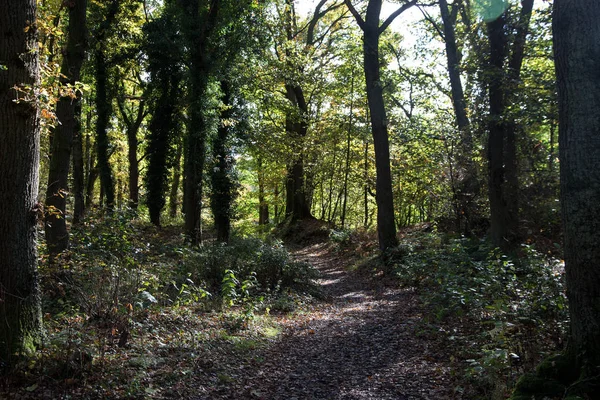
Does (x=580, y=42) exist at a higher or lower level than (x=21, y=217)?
higher

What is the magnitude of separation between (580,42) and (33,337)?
6406 mm

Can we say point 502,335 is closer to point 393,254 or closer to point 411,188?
point 393,254

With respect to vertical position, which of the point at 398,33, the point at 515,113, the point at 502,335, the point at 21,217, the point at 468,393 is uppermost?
the point at 398,33

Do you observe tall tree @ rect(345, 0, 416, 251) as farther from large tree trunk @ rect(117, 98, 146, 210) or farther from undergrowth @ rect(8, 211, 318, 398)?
large tree trunk @ rect(117, 98, 146, 210)

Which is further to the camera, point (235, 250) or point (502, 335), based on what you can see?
point (235, 250)

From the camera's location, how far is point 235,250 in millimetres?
12602

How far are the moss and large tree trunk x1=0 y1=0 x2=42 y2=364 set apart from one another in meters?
5.04

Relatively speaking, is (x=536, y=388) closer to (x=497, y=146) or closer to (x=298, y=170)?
(x=497, y=146)

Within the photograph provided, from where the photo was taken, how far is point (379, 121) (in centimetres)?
1439

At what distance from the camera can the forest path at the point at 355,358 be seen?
523 centimetres

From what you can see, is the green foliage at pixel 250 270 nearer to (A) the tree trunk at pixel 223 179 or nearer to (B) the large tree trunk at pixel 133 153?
(A) the tree trunk at pixel 223 179

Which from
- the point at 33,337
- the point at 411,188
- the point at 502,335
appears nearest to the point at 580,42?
the point at 502,335

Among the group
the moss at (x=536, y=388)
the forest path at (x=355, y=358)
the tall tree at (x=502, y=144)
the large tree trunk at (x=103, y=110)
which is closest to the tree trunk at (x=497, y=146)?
the tall tree at (x=502, y=144)

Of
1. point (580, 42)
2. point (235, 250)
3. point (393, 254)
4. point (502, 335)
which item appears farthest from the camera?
point (393, 254)
